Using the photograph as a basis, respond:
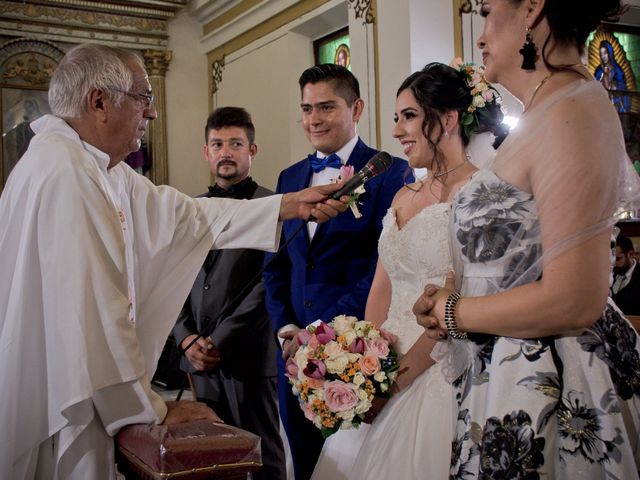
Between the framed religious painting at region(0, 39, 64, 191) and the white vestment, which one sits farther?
the framed religious painting at region(0, 39, 64, 191)

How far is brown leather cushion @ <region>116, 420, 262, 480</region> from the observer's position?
1729 millimetres

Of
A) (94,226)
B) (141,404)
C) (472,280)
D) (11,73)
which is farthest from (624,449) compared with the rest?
(11,73)

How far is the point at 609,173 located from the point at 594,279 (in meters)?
0.20

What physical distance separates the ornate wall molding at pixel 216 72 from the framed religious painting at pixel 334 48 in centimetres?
182

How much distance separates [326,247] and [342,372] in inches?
35.5

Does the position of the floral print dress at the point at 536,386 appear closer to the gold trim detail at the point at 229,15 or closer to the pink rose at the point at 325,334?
the pink rose at the point at 325,334

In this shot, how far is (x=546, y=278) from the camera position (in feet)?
4.53

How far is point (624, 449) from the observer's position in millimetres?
1431

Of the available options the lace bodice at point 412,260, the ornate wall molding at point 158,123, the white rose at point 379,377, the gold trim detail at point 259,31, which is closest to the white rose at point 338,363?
the white rose at point 379,377

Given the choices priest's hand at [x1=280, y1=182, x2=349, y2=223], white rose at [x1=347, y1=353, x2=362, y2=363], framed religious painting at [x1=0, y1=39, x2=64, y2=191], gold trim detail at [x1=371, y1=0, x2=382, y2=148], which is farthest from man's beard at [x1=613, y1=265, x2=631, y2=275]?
framed religious painting at [x1=0, y1=39, x2=64, y2=191]

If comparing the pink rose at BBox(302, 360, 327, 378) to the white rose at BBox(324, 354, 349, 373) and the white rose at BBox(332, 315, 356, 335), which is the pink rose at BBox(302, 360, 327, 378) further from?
the white rose at BBox(332, 315, 356, 335)

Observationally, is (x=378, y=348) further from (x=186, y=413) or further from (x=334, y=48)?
(x=334, y=48)

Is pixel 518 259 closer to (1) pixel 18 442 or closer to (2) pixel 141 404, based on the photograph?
(2) pixel 141 404

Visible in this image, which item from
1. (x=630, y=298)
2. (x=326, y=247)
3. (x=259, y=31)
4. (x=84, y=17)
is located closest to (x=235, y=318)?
(x=326, y=247)
